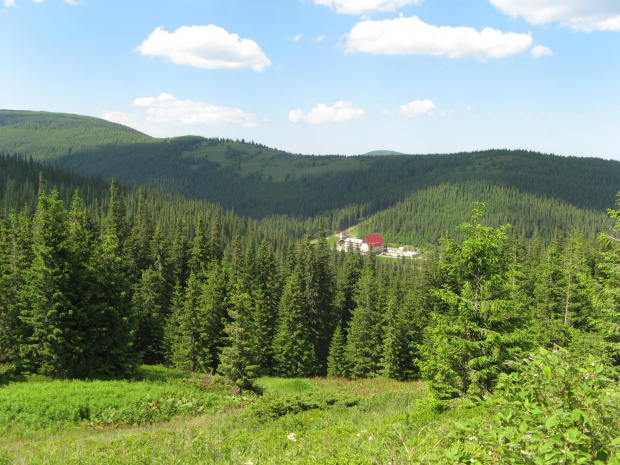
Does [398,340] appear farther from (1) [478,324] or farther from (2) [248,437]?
(2) [248,437]

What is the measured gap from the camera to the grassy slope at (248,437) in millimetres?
8719

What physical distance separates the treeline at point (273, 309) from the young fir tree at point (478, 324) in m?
0.06

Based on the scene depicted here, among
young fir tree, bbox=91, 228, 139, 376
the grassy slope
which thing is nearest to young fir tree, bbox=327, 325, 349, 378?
young fir tree, bbox=91, 228, 139, 376

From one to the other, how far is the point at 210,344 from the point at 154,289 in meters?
11.6

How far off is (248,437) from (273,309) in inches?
1805

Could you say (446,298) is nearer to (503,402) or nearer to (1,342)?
(503,402)

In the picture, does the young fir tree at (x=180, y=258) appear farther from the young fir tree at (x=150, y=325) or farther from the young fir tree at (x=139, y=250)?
the young fir tree at (x=150, y=325)

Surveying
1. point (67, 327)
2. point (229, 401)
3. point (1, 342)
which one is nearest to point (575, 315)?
point (229, 401)

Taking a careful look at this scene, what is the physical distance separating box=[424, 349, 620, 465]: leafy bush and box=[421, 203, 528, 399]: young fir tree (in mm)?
11315

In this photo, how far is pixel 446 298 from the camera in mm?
16219

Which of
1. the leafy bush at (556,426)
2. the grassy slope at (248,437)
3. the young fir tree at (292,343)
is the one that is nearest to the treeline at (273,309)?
the young fir tree at (292,343)

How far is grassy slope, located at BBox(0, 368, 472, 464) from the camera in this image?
8719 mm

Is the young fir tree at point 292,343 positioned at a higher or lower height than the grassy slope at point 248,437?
lower

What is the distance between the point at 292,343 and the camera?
4603 centimetres
